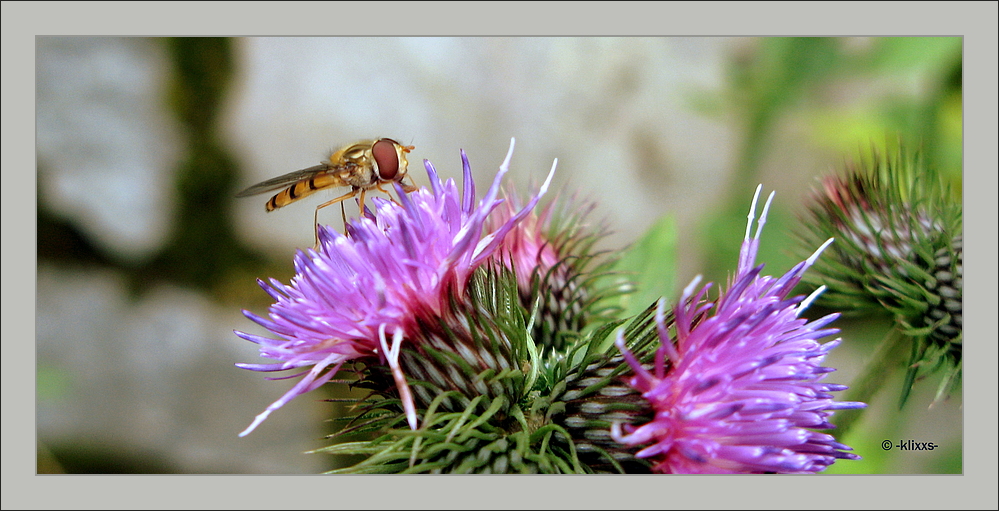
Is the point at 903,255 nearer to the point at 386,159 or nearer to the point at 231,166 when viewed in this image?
the point at 386,159

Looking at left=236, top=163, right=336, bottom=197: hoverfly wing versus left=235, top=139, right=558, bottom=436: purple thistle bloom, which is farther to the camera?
left=236, top=163, right=336, bottom=197: hoverfly wing

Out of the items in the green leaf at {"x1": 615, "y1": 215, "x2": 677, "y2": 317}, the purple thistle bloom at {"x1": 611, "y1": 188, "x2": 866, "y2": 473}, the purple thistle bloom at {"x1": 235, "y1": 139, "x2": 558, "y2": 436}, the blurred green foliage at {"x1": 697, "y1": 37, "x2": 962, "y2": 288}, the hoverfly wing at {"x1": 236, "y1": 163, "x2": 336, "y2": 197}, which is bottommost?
the purple thistle bloom at {"x1": 611, "y1": 188, "x2": 866, "y2": 473}

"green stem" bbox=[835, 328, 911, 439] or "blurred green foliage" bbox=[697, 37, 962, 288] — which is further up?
"blurred green foliage" bbox=[697, 37, 962, 288]

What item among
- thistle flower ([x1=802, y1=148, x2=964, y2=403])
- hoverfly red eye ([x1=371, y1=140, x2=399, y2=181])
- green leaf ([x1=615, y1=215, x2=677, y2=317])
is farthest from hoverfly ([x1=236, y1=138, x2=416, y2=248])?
thistle flower ([x1=802, y1=148, x2=964, y2=403])

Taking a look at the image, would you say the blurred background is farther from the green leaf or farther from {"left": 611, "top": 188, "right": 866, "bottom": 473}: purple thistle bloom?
{"left": 611, "top": 188, "right": 866, "bottom": 473}: purple thistle bloom

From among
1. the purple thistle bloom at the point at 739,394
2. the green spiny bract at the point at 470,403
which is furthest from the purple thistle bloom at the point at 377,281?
the purple thistle bloom at the point at 739,394

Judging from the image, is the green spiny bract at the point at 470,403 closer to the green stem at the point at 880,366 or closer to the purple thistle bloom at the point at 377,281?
the purple thistle bloom at the point at 377,281
